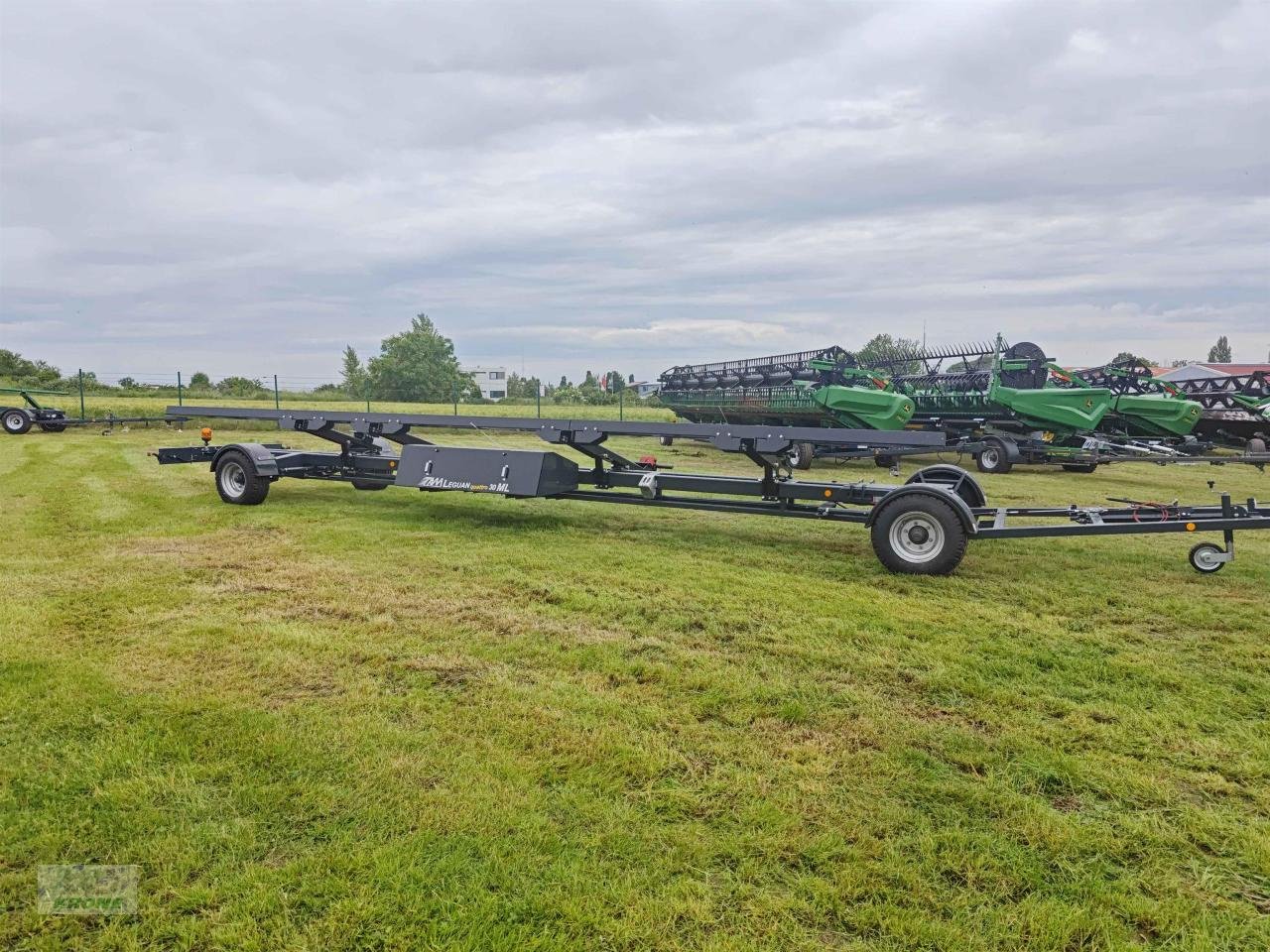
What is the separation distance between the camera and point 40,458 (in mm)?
13164

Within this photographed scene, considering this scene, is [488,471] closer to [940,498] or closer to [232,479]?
[232,479]

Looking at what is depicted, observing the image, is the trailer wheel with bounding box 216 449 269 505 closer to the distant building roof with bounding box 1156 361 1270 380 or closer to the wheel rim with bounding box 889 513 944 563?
the wheel rim with bounding box 889 513 944 563

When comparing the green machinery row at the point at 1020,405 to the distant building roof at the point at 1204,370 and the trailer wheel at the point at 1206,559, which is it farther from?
the distant building roof at the point at 1204,370

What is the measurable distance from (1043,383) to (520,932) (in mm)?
16321

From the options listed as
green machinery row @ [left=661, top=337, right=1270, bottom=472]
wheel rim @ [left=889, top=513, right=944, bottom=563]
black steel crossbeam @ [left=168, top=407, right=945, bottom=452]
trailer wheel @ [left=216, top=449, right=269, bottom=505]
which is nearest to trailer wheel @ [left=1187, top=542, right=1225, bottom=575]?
black steel crossbeam @ [left=168, top=407, right=945, bottom=452]

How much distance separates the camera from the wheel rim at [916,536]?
562cm

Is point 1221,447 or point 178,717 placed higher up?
point 1221,447

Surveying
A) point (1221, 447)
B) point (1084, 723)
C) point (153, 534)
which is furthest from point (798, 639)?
point (1221, 447)

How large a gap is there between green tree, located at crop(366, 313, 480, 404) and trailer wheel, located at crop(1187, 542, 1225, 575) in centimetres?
5602

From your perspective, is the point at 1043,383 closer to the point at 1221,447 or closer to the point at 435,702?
the point at 1221,447

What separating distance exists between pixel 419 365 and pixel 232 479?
5795 cm

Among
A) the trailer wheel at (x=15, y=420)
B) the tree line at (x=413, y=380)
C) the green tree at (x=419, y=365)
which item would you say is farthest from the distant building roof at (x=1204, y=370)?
the trailer wheel at (x=15, y=420)

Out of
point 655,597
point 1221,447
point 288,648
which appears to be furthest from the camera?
point 1221,447

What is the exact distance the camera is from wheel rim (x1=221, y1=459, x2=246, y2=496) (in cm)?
848
